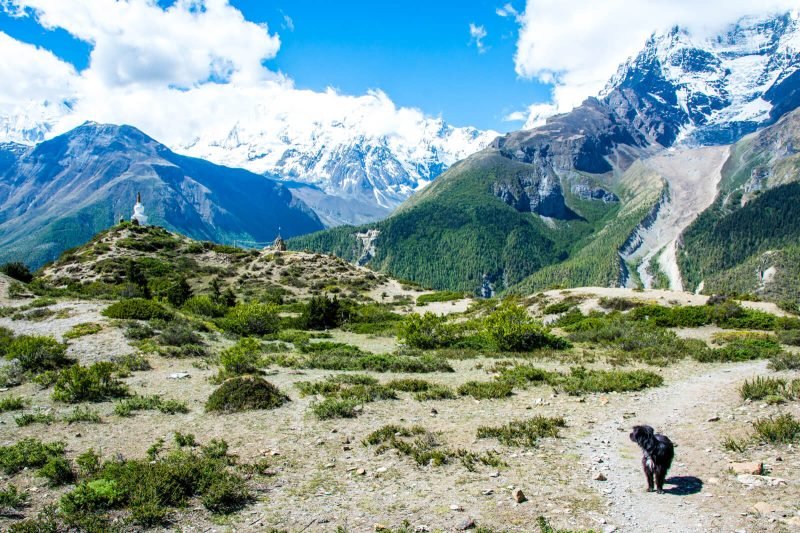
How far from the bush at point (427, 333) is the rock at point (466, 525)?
24581 mm

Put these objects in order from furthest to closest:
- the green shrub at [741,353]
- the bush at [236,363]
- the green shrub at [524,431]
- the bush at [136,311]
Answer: the bush at [136,311], the green shrub at [741,353], the bush at [236,363], the green shrub at [524,431]

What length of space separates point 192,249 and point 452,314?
2453 inches

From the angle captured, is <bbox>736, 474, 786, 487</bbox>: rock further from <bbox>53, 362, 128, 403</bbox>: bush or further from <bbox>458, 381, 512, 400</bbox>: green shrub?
<bbox>53, 362, 128, 403</bbox>: bush

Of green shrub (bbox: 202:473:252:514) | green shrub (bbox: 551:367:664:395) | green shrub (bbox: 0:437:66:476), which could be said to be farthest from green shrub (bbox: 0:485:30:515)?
green shrub (bbox: 551:367:664:395)

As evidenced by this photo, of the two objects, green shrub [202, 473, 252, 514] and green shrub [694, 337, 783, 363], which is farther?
green shrub [694, 337, 783, 363]

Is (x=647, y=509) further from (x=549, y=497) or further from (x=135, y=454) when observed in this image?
(x=135, y=454)

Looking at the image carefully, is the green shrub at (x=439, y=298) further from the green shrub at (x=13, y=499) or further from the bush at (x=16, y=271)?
the green shrub at (x=13, y=499)

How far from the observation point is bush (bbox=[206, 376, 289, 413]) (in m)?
16.1

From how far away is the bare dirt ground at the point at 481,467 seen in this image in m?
9.03

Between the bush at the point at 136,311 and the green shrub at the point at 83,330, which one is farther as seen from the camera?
the bush at the point at 136,311

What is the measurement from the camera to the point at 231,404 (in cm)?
1612

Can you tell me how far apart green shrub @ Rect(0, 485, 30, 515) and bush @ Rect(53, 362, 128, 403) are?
24.5ft

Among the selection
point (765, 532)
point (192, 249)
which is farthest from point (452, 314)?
point (192, 249)

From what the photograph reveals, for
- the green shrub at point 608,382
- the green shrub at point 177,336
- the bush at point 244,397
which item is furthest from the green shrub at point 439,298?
the bush at point 244,397
